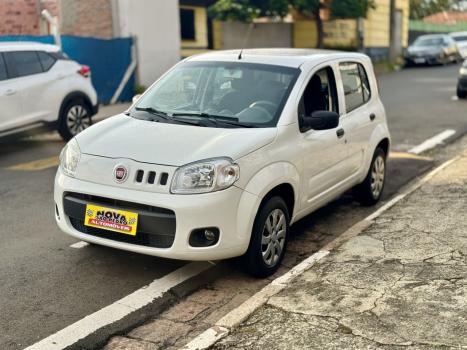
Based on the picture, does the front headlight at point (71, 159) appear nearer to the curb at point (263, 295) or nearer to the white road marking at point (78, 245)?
the white road marking at point (78, 245)

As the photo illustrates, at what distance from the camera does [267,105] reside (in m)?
5.10

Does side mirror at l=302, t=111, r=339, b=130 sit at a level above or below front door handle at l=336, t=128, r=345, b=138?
above

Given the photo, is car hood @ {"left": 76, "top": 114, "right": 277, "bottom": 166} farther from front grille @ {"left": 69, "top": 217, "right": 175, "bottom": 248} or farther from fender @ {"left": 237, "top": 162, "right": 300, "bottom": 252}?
front grille @ {"left": 69, "top": 217, "right": 175, "bottom": 248}

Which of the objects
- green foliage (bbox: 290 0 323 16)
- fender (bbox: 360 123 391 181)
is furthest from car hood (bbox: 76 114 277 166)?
green foliage (bbox: 290 0 323 16)

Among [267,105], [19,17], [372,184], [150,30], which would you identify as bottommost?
[372,184]

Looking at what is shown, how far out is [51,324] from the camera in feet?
13.0

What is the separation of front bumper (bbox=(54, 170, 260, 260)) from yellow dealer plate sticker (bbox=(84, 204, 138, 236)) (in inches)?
2.1

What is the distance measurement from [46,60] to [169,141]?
21.2ft

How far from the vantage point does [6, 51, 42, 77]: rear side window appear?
9.61 metres

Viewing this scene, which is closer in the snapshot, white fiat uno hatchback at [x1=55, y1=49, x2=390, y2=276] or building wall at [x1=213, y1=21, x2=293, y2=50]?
white fiat uno hatchback at [x1=55, y1=49, x2=390, y2=276]

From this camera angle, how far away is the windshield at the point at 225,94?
199 inches

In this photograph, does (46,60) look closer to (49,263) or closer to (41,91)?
(41,91)

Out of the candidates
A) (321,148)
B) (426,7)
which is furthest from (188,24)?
(426,7)

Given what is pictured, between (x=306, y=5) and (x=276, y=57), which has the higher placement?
(x=306, y=5)
